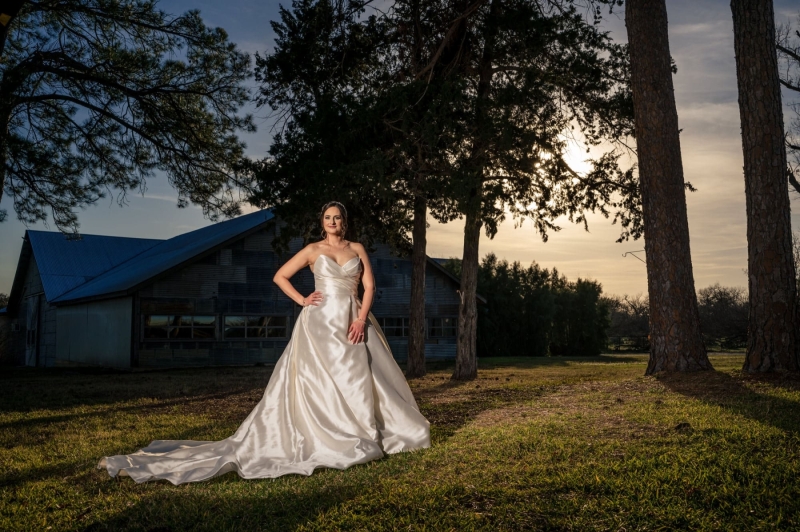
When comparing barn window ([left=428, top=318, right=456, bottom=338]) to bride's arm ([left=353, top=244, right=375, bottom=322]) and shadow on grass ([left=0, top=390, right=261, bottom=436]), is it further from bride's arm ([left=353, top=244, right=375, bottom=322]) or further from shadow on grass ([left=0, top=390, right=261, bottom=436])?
bride's arm ([left=353, top=244, right=375, bottom=322])

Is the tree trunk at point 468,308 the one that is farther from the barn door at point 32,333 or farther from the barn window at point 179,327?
the barn door at point 32,333

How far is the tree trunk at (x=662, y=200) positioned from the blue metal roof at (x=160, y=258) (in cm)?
1822

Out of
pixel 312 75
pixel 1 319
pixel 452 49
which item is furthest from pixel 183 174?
pixel 1 319

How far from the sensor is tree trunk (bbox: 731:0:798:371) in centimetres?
975

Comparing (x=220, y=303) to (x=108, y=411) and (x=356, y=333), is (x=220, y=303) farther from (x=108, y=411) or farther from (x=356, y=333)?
(x=356, y=333)

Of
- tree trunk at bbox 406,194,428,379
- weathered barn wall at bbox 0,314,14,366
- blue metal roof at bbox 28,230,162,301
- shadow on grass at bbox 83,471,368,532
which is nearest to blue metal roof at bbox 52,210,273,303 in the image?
blue metal roof at bbox 28,230,162,301

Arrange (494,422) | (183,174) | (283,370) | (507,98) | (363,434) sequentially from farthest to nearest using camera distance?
(183,174) < (507,98) < (494,422) < (283,370) < (363,434)

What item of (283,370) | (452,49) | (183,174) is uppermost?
(452,49)

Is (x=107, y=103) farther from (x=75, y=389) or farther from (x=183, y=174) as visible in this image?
(x=75, y=389)

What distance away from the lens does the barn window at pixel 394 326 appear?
A: 30219mm

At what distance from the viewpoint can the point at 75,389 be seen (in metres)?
16.2

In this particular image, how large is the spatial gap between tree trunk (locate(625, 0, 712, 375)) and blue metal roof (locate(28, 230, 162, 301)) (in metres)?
30.2

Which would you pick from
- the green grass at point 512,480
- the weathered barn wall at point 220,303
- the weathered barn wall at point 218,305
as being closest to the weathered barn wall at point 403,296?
the weathered barn wall at point 218,305

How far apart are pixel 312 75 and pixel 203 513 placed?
45.2 feet
